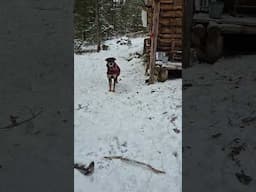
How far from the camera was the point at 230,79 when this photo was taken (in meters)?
5.38

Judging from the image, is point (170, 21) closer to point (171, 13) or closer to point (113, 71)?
point (171, 13)

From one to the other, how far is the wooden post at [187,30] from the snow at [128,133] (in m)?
0.74

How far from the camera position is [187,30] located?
20.6 ft

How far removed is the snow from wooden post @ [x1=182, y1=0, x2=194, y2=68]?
0.74 meters

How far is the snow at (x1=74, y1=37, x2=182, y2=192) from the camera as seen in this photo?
3723 mm

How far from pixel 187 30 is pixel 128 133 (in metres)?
2.21
